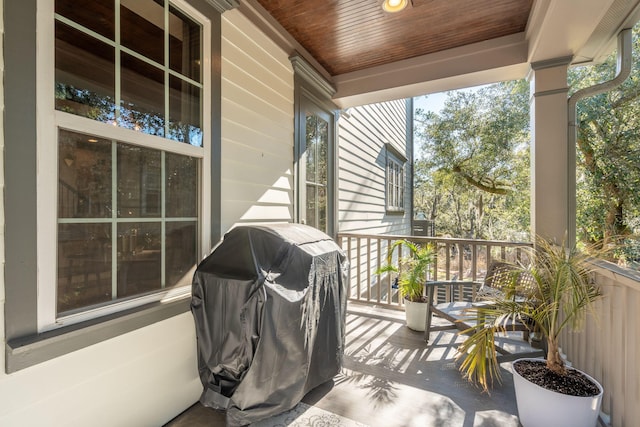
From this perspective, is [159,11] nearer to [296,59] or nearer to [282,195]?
[296,59]

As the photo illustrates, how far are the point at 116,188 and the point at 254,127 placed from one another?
1.33 m

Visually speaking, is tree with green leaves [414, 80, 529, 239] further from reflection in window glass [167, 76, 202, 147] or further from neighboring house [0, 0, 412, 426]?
reflection in window glass [167, 76, 202, 147]

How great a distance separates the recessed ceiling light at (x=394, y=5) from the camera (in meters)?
2.44

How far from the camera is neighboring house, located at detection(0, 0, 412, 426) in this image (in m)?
1.21

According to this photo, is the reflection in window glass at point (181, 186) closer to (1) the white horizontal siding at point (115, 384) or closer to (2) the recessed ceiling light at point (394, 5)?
(1) the white horizontal siding at point (115, 384)

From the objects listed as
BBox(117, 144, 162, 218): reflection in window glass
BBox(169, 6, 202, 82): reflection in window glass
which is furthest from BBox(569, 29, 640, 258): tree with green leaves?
BBox(117, 144, 162, 218): reflection in window glass

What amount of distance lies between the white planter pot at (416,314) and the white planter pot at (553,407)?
1393mm

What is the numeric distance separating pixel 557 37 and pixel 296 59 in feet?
7.82

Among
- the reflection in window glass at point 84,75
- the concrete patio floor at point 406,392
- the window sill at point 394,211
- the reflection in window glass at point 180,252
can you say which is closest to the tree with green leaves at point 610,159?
the concrete patio floor at point 406,392

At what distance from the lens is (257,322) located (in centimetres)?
156

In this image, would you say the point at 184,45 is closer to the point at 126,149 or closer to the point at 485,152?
the point at 126,149

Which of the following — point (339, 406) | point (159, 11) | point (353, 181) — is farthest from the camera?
point (353, 181)

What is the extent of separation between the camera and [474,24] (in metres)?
2.79

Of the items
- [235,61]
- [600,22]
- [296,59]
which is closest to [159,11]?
[235,61]
